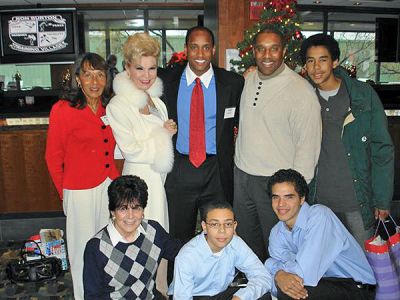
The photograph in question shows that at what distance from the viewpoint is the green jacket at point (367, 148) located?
2393 millimetres

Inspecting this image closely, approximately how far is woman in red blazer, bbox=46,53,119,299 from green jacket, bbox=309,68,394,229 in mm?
1213

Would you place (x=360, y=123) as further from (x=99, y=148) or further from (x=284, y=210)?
(x=99, y=148)

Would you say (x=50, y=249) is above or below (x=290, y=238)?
below

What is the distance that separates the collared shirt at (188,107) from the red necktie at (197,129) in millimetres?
25

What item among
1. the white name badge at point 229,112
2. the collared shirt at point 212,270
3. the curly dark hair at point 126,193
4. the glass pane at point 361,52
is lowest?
the collared shirt at point 212,270

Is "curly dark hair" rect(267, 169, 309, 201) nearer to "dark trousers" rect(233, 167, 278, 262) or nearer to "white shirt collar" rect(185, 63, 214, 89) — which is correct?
"dark trousers" rect(233, 167, 278, 262)

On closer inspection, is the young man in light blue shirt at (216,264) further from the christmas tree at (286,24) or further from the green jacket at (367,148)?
the christmas tree at (286,24)

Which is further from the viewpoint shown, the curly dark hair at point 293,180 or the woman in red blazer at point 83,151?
the woman in red blazer at point 83,151

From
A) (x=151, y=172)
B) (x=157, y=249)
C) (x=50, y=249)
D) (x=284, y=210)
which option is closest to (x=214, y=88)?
(x=151, y=172)

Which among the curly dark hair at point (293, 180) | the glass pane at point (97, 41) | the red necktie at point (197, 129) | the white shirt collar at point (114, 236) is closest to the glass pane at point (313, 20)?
the glass pane at point (97, 41)

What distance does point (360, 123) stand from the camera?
2.40 m

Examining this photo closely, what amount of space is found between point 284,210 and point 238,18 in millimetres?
2644

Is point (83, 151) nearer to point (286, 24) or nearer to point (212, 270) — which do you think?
point (212, 270)

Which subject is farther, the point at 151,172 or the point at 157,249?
the point at 151,172
